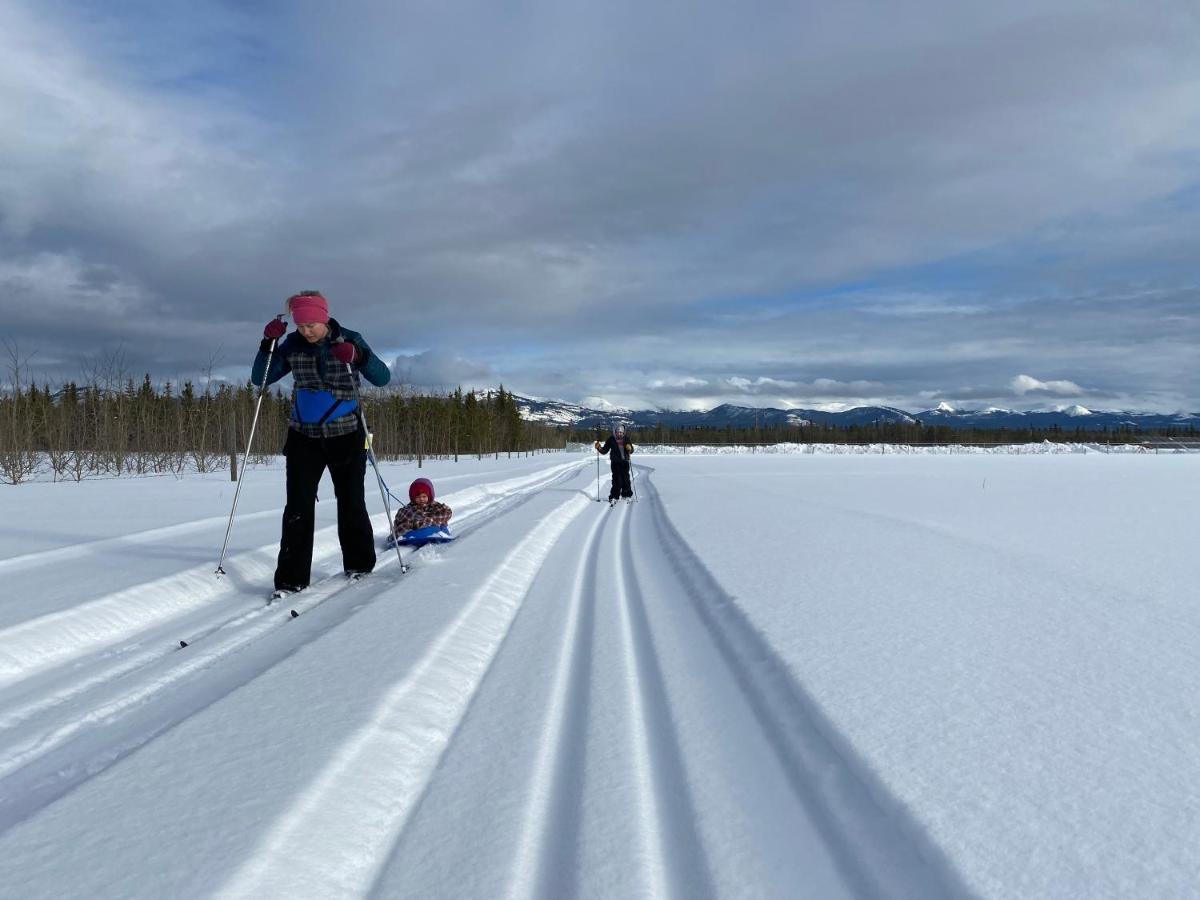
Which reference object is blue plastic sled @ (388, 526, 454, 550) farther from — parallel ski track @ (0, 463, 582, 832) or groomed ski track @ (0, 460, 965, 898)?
groomed ski track @ (0, 460, 965, 898)

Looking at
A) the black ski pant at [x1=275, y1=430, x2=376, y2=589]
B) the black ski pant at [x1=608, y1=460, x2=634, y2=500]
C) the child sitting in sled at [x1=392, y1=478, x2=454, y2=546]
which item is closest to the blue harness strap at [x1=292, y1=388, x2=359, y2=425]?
the black ski pant at [x1=275, y1=430, x2=376, y2=589]

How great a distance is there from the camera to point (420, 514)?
7.62m

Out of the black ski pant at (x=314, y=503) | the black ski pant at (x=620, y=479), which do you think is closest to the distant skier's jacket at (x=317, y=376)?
the black ski pant at (x=314, y=503)

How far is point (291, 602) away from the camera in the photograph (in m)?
4.90

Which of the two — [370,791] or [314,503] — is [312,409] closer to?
[314,503]

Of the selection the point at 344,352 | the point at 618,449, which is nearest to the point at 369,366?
the point at 344,352

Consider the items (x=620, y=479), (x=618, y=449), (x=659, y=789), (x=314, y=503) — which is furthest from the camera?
(x=620, y=479)

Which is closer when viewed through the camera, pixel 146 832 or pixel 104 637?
pixel 146 832

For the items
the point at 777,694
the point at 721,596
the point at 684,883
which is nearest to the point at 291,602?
the point at 721,596

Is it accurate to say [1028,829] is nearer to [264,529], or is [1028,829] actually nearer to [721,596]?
[721,596]

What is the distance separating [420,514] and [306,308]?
3.05 meters

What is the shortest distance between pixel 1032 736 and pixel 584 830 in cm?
162

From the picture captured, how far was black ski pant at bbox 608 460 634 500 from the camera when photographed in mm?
15039

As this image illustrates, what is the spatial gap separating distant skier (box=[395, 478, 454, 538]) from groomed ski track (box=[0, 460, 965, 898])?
120 inches
